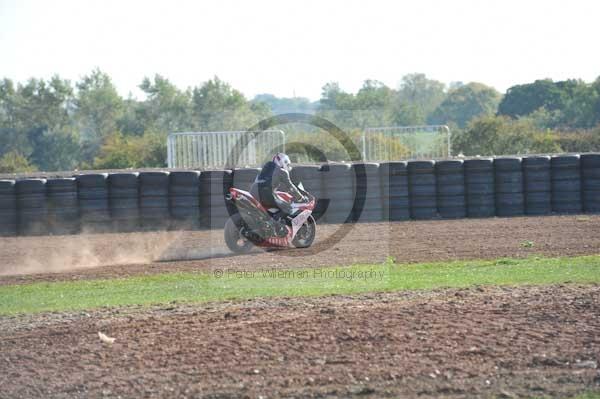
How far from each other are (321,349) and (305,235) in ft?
27.3

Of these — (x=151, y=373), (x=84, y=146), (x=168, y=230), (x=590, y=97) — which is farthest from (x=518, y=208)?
(x=84, y=146)

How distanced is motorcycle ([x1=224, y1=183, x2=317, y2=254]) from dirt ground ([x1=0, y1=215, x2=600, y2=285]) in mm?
259

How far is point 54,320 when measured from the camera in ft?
35.9

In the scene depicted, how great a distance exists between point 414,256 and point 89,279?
230 inches

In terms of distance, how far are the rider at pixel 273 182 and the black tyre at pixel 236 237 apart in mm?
585

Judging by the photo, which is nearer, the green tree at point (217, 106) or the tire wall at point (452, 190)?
the tire wall at point (452, 190)

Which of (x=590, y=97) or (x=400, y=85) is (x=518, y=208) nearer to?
(x=590, y=97)

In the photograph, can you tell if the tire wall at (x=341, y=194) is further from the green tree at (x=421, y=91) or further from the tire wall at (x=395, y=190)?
the green tree at (x=421, y=91)

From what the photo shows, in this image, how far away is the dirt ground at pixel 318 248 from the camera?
51.0 ft

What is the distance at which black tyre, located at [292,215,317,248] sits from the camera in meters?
16.9

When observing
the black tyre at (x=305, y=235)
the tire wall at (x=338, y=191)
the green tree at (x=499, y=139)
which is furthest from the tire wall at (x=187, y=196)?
the green tree at (x=499, y=139)

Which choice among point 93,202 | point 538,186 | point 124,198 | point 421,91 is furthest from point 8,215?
point 421,91

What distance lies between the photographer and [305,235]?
55.9 ft

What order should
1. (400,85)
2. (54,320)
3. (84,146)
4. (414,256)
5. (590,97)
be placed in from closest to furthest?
(54,320) < (414,256) < (590,97) < (84,146) < (400,85)
